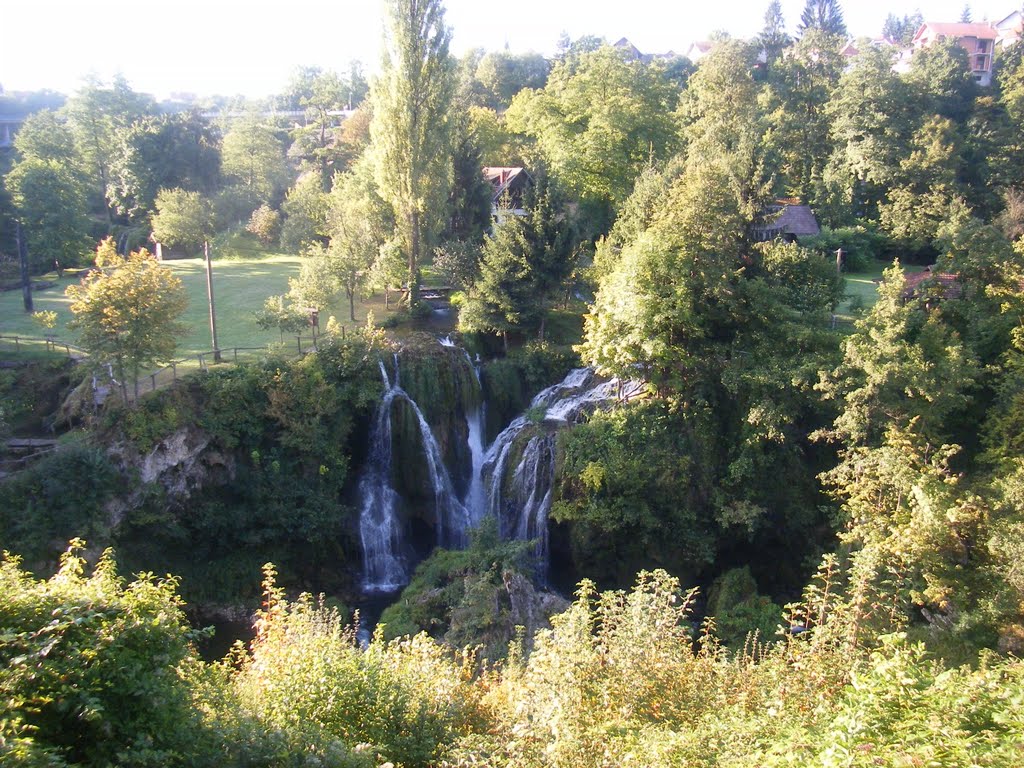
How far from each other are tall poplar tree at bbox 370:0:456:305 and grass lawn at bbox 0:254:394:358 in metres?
4.86

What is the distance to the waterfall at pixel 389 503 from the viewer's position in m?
21.5

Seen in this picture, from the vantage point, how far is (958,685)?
6750 mm

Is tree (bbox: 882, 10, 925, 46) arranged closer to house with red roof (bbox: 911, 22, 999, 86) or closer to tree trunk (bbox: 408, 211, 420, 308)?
house with red roof (bbox: 911, 22, 999, 86)

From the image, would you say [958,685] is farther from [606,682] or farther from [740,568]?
[740,568]

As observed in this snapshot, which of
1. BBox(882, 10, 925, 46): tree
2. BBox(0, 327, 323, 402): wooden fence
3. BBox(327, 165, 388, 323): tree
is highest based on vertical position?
BBox(882, 10, 925, 46): tree

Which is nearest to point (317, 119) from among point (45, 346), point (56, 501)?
point (45, 346)

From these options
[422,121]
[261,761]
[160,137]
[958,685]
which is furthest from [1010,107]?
[160,137]

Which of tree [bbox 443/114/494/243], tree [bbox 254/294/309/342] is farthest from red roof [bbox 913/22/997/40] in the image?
tree [bbox 254/294/309/342]

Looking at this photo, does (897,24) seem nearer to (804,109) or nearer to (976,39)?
(976,39)

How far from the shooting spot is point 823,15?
84.3 m

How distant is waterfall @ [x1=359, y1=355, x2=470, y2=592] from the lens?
2155cm

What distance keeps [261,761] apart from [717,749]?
182 inches

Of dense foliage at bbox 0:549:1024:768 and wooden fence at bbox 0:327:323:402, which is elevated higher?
wooden fence at bbox 0:327:323:402

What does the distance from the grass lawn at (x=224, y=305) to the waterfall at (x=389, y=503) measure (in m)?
5.46
